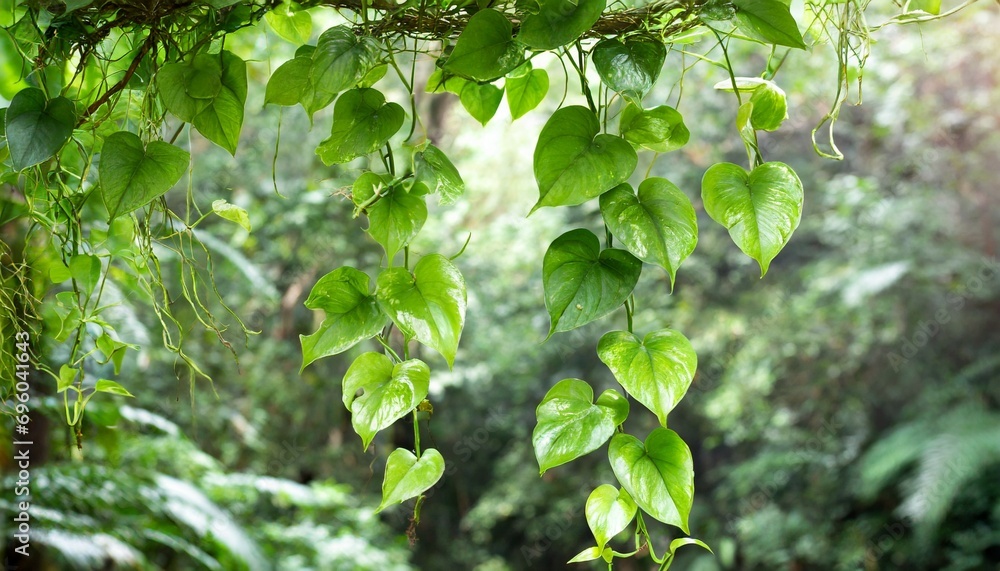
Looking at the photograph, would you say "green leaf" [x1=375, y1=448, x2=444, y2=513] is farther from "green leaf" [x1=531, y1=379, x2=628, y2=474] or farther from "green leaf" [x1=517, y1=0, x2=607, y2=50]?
"green leaf" [x1=517, y1=0, x2=607, y2=50]

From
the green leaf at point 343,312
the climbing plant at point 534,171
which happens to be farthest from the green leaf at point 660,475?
the green leaf at point 343,312

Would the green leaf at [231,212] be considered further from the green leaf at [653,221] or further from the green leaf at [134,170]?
the green leaf at [653,221]

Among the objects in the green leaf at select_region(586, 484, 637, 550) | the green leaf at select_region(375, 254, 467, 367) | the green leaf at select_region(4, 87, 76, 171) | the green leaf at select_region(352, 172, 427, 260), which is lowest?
the green leaf at select_region(586, 484, 637, 550)

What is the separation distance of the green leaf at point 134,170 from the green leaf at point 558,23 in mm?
150

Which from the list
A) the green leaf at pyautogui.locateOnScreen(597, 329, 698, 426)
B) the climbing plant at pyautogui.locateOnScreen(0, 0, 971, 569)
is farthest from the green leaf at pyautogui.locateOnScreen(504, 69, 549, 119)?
the green leaf at pyautogui.locateOnScreen(597, 329, 698, 426)

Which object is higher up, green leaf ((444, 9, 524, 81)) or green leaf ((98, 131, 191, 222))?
green leaf ((98, 131, 191, 222))

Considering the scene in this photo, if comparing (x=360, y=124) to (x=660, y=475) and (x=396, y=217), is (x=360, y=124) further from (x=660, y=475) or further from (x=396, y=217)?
(x=660, y=475)

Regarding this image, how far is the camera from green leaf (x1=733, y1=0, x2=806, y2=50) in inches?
11.5

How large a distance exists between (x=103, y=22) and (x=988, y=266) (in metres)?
2.75

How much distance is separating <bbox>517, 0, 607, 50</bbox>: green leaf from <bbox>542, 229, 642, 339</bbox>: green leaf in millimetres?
72

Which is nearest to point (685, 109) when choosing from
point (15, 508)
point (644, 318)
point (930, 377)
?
point (644, 318)

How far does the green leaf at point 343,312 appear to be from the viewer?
0.30 m

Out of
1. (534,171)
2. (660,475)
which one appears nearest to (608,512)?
(660,475)

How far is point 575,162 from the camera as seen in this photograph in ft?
0.97
